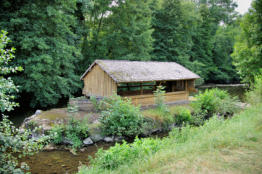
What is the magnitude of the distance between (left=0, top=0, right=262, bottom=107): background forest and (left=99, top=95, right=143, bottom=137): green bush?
23.1ft

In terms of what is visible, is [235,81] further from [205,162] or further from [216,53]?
[205,162]

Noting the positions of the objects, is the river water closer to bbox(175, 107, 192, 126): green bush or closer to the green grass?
the green grass

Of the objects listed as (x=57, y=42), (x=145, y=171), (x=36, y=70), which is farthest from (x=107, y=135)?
(x=57, y=42)

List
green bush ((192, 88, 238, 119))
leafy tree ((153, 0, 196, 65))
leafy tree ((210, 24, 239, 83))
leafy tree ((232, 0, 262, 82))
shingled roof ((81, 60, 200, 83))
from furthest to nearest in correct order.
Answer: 1. leafy tree ((210, 24, 239, 83))
2. leafy tree ((153, 0, 196, 65))
3. green bush ((192, 88, 238, 119))
4. shingled roof ((81, 60, 200, 83))
5. leafy tree ((232, 0, 262, 82))

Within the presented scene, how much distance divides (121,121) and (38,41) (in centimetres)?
919

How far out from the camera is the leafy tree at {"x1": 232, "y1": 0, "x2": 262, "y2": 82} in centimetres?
1025

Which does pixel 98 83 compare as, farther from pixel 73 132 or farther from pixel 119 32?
pixel 119 32

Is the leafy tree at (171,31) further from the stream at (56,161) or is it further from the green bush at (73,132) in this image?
the stream at (56,161)

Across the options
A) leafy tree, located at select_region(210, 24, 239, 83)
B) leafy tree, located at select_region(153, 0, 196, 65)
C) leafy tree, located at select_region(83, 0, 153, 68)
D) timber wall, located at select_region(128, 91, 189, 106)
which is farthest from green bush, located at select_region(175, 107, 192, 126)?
leafy tree, located at select_region(210, 24, 239, 83)

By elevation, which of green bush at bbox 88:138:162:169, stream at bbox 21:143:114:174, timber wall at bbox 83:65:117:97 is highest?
timber wall at bbox 83:65:117:97

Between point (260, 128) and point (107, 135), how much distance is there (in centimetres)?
715

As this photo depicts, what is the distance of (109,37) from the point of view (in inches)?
877

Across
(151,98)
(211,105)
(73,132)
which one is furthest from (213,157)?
(211,105)

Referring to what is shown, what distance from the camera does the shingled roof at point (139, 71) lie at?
1300 centimetres
